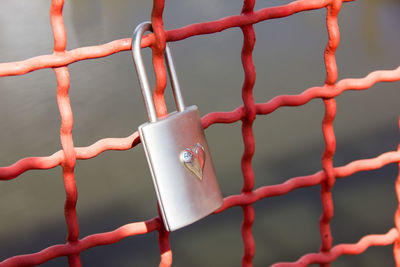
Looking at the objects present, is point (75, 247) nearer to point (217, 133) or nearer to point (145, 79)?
point (145, 79)

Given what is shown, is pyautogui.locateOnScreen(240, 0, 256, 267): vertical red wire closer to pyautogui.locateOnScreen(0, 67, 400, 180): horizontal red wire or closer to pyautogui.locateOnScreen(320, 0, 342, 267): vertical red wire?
pyautogui.locateOnScreen(0, 67, 400, 180): horizontal red wire

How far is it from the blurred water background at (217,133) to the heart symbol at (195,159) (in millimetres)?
1357

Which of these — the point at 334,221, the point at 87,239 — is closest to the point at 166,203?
the point at 87,239

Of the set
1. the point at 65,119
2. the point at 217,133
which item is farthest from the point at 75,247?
the point at 217,133

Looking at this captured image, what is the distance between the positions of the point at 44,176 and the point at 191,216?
2231 mm

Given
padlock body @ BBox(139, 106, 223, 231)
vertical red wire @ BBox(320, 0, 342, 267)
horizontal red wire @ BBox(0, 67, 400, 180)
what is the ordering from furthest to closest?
1. vertical red wire @ BBox(320, 0, 342, 267)
2. horizontal red wire @ BBox(0, 67, 400, 180)
3. padlock body @ BBox(139, 106, 223, 231)

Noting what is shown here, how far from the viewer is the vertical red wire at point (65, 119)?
0.78m

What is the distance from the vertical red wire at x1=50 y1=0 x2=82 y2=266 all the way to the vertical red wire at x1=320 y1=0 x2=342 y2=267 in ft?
1.51

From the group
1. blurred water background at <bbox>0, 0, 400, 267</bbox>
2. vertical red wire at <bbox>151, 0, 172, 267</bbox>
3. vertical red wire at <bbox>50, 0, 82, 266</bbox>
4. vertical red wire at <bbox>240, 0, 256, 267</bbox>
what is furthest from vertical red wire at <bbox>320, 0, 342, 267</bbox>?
blurred water background at <bbox>0, 0, 400, 267</bbox>

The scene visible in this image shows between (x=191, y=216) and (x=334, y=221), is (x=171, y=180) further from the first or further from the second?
(x=334, y=221)

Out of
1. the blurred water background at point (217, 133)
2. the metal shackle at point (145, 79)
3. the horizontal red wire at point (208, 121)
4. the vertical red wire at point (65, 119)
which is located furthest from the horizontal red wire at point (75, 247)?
the blurred water background at point (217, 133)

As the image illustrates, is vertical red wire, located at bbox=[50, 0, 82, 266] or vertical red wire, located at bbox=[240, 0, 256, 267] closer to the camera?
vertical red wire, located at bbox=[50, 0, 82, 266]

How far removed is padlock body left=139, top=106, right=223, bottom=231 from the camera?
2.27 ft

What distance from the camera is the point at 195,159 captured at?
2.33ft
